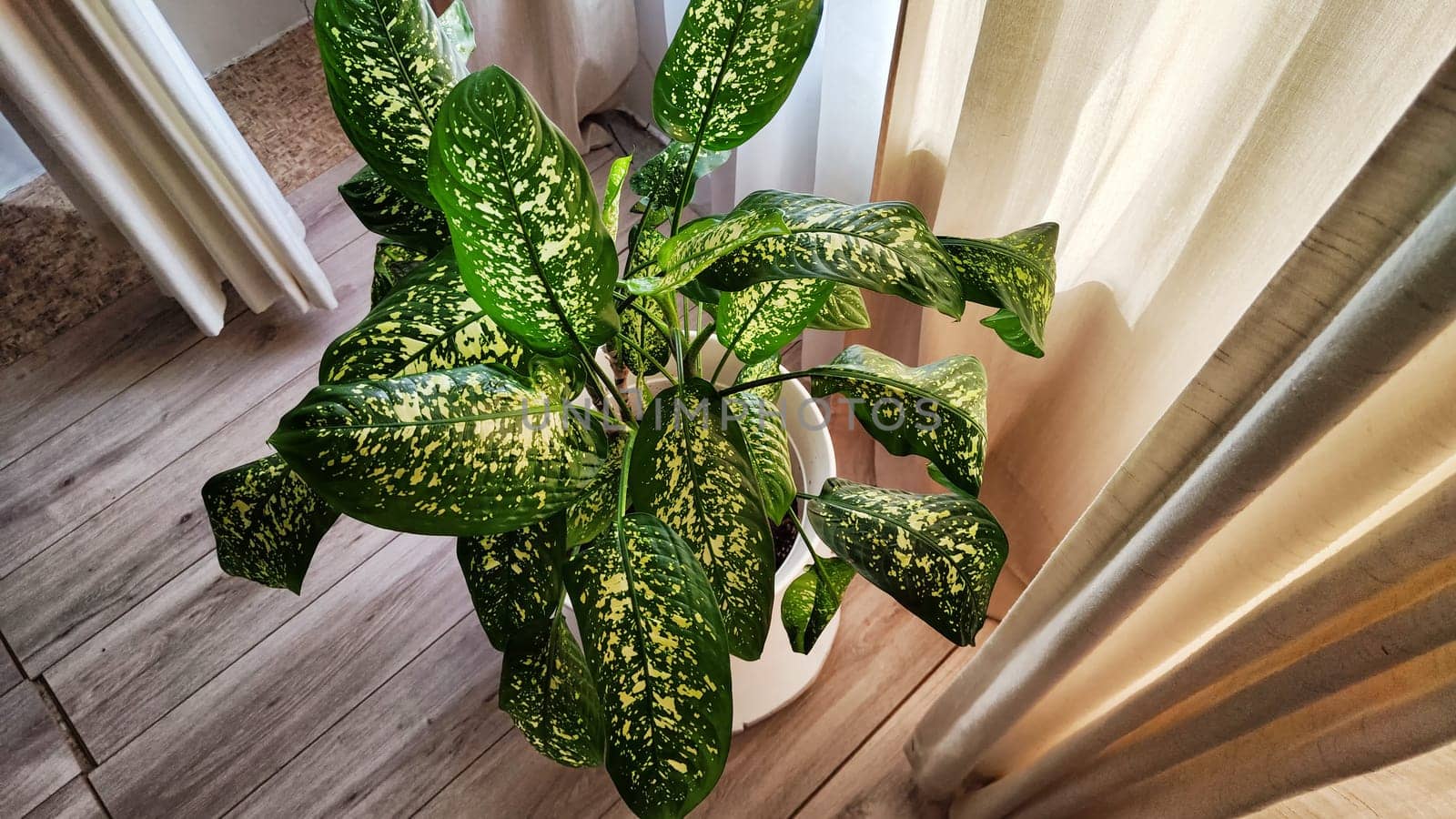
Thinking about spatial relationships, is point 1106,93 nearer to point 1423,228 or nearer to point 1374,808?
point 1423,228

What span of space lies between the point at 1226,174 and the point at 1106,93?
13 centimetres

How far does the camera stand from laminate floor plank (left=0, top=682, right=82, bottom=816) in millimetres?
1276

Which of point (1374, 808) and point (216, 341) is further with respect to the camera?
point (216, 341)

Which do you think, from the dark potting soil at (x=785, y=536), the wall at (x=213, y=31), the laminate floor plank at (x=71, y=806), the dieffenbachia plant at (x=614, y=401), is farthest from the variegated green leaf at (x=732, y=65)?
the wall at (x=213, y=31)

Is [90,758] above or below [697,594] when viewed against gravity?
below

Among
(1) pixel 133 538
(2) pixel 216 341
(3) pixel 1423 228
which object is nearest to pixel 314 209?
(2) pixel 216 341

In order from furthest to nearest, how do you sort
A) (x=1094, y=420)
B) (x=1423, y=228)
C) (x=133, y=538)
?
(x=133, y=538) < (x=1094, y=420) < (x=1423, y=228)

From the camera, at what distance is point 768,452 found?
0.83m

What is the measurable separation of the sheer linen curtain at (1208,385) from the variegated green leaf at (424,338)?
0.46 m

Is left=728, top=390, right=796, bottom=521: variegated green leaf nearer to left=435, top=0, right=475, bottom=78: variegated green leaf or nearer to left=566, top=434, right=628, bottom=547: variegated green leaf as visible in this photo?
left=566, top=434, right=628, bottom=547: variegated green leaf

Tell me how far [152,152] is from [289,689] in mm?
854

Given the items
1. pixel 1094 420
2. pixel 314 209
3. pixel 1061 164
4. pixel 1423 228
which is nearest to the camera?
pixel 1423 228

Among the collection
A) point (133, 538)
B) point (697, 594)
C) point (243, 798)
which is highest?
point (697, 594)

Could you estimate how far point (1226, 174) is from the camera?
2.29 ft
